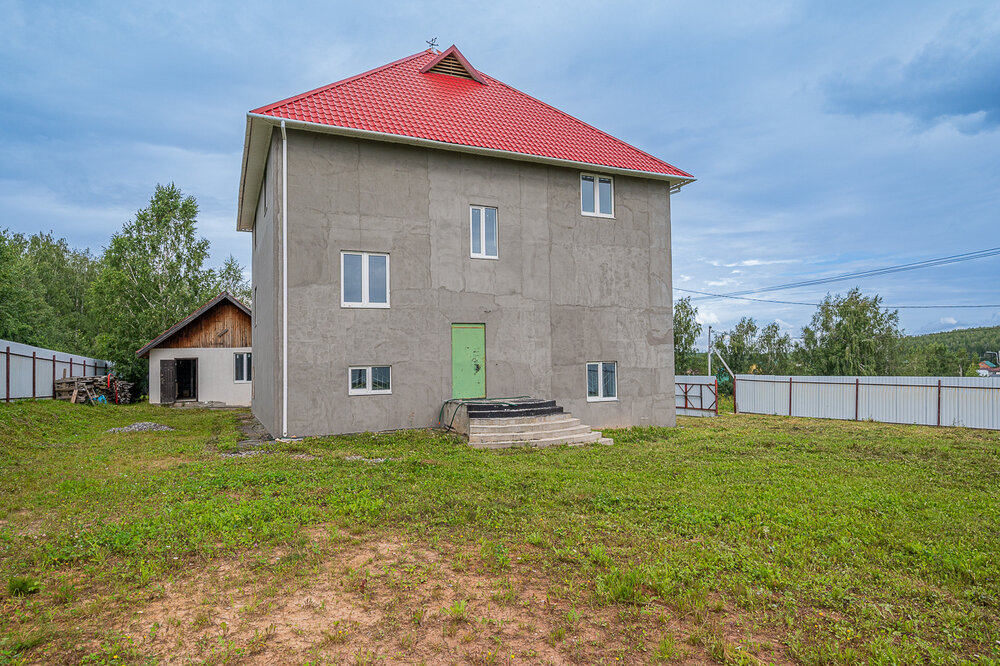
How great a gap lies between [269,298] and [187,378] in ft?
56.2

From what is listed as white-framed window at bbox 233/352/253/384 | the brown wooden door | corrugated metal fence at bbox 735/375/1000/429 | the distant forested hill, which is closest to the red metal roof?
corrugated metal fence at bbox 735/375/1000/429

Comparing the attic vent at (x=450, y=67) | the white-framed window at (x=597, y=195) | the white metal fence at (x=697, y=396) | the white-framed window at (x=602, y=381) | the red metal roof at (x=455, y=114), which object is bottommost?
the white metal fence at (x=697, y=396)

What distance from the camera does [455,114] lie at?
15109 mm

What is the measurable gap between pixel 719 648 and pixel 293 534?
410cm

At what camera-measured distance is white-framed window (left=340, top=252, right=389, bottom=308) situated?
519 inches

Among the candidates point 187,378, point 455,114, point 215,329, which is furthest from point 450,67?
point 187,378

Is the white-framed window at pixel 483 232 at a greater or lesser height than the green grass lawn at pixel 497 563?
greater

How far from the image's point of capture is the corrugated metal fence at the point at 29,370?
1948cm

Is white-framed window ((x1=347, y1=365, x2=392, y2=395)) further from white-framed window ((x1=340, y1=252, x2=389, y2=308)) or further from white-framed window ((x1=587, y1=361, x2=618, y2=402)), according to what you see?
white-framed window ((x1=587, y1=361, x2=618, y2=402))

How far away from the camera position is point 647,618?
156 inches

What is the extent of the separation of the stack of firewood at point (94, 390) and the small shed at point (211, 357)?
2.53 meters

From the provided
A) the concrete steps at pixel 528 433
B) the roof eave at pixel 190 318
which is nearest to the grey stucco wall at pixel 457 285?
the concrete steps at pixel 528 433

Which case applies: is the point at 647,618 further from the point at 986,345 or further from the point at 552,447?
the point at 986,345

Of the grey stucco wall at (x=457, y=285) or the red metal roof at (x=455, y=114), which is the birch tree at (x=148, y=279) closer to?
the grey stucco wall at (x=457, y=285)
